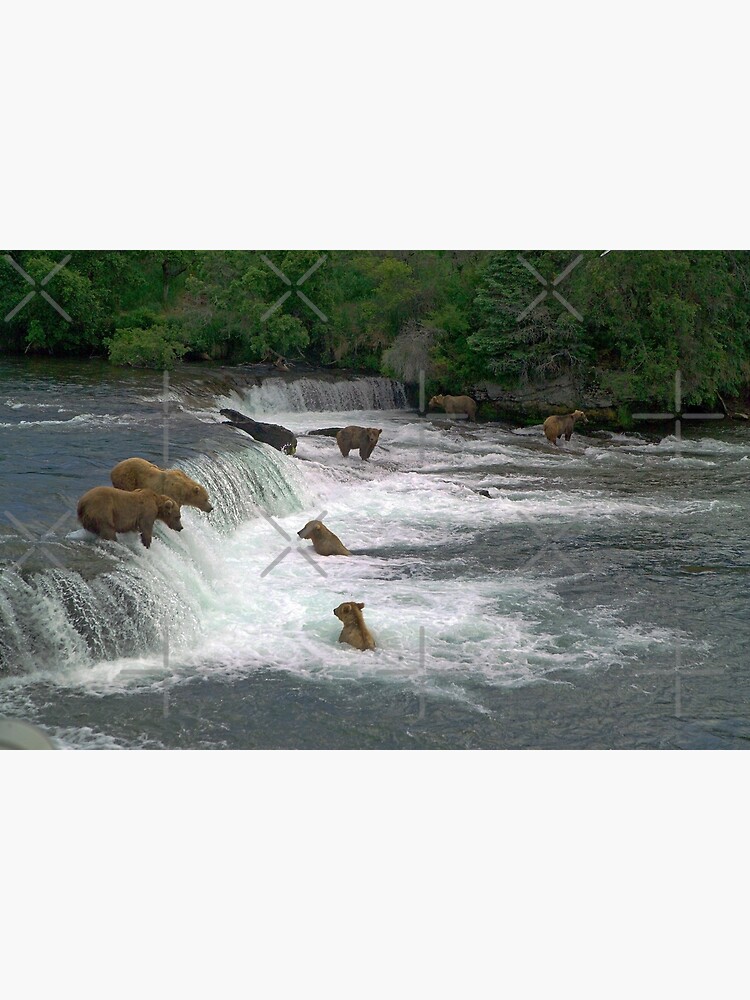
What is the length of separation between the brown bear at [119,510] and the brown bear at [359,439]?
16.4 feet

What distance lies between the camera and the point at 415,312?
A: 12.2 m

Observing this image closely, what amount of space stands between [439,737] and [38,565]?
2725 millimetres

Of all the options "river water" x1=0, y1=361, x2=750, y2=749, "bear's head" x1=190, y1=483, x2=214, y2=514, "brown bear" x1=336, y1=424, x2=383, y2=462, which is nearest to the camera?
"river water" x1=0, y1=361, x2=750, y2=749

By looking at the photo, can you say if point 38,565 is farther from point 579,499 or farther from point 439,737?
point 579,499

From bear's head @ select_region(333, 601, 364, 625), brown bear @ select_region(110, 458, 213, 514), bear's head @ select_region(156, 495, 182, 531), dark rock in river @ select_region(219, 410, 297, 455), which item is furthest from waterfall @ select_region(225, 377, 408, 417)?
bear's head @ select_region(333, 601, 364, 625)

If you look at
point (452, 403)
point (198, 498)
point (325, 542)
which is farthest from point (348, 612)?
point (452, 403)

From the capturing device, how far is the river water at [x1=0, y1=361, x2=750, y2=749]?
19.7ft

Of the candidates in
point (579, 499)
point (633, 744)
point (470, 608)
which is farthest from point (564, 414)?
point (633, 744)

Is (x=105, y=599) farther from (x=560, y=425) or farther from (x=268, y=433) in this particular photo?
(x=560, y=425)

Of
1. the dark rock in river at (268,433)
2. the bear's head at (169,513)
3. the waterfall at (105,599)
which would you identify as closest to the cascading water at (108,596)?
the waterfall at (105,599)

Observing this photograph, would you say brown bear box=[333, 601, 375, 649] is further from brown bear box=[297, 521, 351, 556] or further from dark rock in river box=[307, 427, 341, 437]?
dark rock in river box=[307, 427, 341, 437]

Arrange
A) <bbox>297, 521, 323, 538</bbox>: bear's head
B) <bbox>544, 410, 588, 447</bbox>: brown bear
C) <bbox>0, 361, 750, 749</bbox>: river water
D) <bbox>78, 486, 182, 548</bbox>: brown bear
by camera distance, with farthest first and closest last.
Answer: <bbox>544, 410, 588, 447</bbox>: brown bear → <bbox>297, 521, 323, 538</bbox>: bear's head → <bbox>78, 486, 182, 548</bbox>: brown bear → <bbox>0, 361, 750, 749</bbox>: river water

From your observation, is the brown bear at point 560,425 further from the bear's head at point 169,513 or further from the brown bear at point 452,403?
the bear's head at point 169,513

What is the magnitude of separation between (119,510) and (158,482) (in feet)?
2.38
